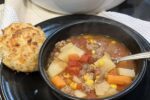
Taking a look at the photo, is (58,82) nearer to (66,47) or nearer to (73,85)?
(73,85)

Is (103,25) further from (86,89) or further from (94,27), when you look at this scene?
(86,89)

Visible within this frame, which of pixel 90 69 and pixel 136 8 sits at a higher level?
pixel 136 8

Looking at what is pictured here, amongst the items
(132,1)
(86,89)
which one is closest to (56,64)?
(86,89)

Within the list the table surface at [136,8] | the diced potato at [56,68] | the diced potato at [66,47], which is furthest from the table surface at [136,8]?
the diced potato at [56,68]

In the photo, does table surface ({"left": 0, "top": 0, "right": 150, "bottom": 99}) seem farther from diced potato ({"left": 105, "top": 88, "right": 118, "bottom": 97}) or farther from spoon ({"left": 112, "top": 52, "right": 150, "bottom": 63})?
diced potato ({"left": 105, "top": 88, "right": 118, "bottom": 97})

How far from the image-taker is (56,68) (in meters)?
1.17

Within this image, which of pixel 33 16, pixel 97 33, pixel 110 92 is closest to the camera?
pixel 110 92

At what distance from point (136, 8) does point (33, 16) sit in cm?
→ 47

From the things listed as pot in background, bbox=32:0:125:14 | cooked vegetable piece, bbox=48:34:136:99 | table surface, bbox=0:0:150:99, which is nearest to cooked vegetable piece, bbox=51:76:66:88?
cooked vegetable piece, bbox=48:34:136:99

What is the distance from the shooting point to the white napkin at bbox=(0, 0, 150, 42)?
1.36m

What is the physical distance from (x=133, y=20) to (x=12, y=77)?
1.84 ft

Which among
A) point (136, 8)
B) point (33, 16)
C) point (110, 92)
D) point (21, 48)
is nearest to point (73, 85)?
point (110, 92)

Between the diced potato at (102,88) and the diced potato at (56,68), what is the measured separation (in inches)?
5.5

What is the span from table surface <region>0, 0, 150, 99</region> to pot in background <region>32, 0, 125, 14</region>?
54 mm
